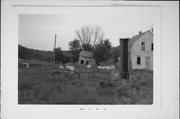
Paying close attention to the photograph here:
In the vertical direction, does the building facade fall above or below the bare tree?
below

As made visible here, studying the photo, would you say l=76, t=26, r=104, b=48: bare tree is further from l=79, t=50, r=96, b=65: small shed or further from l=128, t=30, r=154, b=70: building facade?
l=128, t=30, r=154, b=70: building facade

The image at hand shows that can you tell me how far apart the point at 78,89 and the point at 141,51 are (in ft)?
2.08

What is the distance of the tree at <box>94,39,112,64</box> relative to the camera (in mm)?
2564

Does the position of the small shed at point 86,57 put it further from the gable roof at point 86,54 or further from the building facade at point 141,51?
Answer: the building facade at point 141,51

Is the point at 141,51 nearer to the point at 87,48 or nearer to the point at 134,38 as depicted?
the point at 134,38

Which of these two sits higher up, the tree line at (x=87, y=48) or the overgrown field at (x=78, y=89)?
the tree line at (x=87, y=48)

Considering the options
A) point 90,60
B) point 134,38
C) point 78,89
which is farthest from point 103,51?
point 78,89

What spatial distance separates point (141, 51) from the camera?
2568mm

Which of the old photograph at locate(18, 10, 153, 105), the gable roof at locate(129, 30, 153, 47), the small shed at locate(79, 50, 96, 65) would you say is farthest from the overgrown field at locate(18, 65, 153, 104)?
the gable roof at locate(129, 30, 153, 47)

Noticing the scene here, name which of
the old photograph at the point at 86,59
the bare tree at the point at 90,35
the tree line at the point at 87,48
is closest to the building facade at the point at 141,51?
the old photograph at the point at 86,59

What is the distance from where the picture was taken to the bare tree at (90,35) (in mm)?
2561

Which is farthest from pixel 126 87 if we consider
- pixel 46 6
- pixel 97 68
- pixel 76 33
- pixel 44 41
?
pixel 46 6

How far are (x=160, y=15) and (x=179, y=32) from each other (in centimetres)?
22

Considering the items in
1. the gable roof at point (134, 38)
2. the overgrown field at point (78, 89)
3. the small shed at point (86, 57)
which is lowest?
the overgrown field at point (78, 89)
